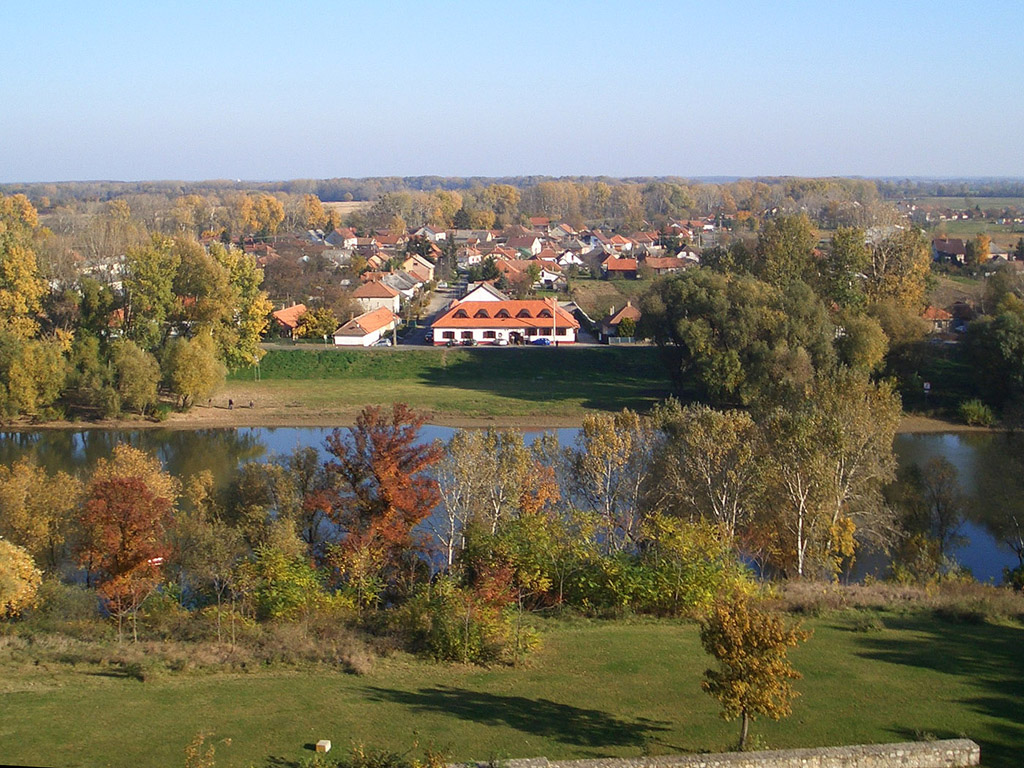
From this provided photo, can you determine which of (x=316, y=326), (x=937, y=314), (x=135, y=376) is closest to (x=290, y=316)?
(x=316, y=326)

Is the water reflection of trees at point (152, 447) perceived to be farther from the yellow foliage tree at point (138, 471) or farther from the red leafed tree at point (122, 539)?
the red leafed tree at point (122, 539)

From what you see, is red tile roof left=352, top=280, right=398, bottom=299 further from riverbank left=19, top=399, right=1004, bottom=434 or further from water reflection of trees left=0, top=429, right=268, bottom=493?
water reflection of trees left=0, top=429, right=268, bottom=493

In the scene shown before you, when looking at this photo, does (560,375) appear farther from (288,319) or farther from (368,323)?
(288,319)

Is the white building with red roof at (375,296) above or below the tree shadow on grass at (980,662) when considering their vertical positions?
above

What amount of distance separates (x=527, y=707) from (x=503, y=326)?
24.9 m

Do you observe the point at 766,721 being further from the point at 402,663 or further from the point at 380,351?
the point at 380,351

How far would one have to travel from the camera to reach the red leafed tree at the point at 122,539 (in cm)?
866

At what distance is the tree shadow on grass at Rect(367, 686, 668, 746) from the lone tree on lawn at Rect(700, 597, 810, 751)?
0.85m

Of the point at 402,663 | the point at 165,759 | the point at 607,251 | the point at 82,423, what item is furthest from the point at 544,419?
the point at 607,251

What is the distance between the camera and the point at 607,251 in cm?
5409

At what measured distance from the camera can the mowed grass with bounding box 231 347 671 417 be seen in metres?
24.8

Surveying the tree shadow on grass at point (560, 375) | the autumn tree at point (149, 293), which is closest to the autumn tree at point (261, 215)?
the tree shadow on grass at point (560, 375)

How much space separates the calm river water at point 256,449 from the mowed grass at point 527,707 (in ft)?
23.1

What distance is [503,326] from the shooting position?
3169cm
